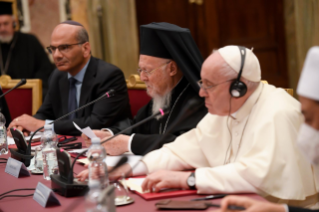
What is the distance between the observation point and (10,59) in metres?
6.58

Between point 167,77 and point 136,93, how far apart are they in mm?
1265

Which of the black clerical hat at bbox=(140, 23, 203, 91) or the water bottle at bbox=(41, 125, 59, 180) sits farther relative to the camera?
the black clerical hat at bbox=(140, 23, 203, 91)

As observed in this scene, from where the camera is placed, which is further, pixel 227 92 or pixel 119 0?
pixel 119 0

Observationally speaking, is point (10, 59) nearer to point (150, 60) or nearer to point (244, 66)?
point (150, 60)

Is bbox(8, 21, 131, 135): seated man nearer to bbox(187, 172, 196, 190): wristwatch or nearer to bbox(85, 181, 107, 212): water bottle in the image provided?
bbox(187, 172, 196, 190): wristwatch

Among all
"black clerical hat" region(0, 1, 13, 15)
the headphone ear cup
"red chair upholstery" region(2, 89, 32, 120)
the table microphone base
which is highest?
"black clerical hat" region(0, 1, 13, 15)

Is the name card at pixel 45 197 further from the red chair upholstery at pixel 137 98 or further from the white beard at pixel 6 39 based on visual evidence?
the white beard at pixel 6 39

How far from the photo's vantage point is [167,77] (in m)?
2.92

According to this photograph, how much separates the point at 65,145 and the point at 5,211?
122 cm

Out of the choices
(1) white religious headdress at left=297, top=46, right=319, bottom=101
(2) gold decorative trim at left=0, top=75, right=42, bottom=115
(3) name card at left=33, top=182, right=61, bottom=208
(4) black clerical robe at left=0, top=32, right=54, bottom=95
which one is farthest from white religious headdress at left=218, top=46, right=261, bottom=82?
(4) black clerical robe at left=0, top=32, right=54, bottom=95

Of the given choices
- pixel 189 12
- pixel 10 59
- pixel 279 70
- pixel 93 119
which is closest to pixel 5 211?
pixel 93 119

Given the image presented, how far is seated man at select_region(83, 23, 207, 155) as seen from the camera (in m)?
2.67

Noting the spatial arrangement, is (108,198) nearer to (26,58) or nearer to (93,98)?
(93,98)

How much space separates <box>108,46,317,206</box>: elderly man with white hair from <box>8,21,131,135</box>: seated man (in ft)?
4.91
